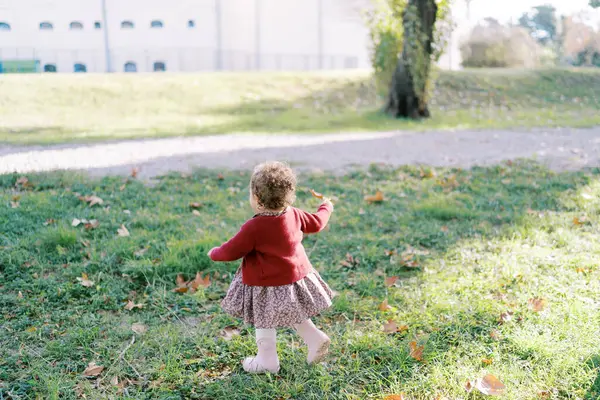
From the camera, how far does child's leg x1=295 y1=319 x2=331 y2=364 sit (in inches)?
99.2

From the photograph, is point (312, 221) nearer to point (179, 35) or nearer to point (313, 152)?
point (313, 152)

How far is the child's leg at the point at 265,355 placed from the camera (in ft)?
8.19

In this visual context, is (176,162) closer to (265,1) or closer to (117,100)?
(117,100)

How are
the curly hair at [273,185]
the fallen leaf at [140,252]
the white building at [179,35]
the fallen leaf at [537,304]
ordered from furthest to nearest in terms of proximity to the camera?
1. the white building at [179,35]
2. the fallen leaf at [140,252]
3. the fallen leaf at [537,304]
4. the curly hair at [273,185]

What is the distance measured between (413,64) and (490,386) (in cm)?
1179

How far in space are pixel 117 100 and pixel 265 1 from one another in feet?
55.0

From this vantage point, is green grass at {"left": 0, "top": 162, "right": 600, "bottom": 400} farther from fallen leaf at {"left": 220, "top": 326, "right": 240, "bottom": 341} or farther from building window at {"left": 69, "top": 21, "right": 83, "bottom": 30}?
building window at {"left": 69, "top": 21, "right": 83, "bottom": 30}

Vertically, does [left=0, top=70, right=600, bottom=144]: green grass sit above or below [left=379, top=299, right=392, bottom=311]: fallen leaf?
above

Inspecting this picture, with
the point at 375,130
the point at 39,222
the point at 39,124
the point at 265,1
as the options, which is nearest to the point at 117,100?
the point at 39,124

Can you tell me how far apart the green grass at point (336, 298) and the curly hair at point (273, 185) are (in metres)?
0.79

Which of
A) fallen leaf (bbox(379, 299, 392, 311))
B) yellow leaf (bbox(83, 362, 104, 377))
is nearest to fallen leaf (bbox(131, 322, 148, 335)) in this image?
yellow leaf (bbox(83, 362, 104, 377))

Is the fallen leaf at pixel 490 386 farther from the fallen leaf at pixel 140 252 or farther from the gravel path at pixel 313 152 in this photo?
the gravel path at pixel 313 152

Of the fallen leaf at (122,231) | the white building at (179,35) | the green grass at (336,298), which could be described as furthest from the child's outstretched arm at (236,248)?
the white building at (179,35)

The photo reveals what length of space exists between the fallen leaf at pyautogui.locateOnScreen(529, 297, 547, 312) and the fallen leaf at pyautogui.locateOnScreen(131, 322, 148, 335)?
2.11m
